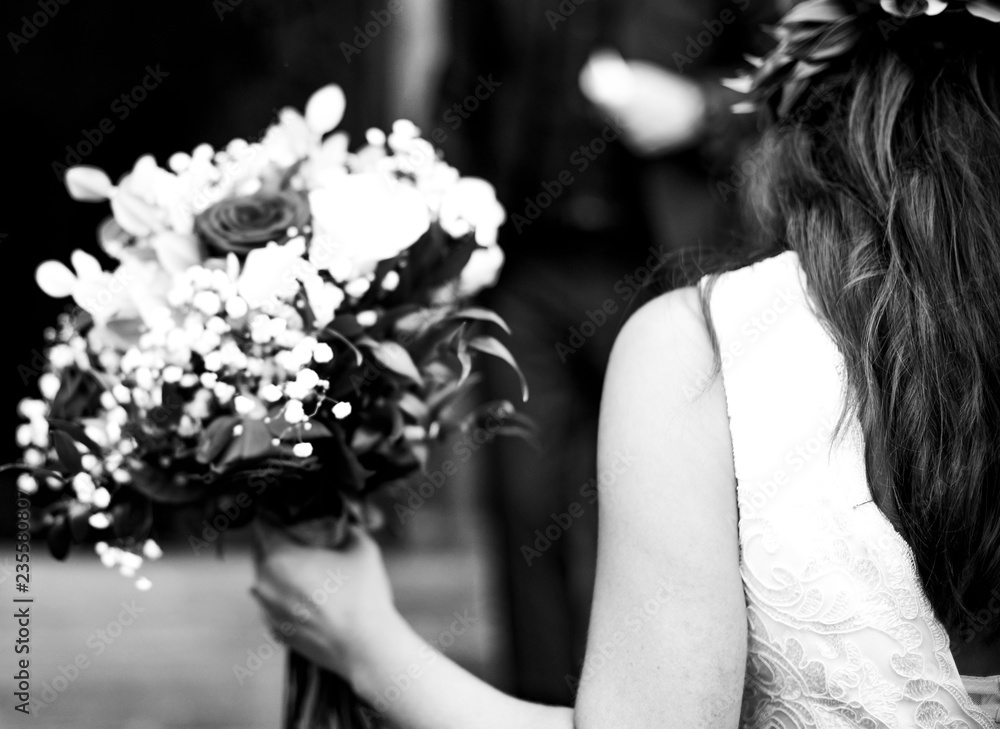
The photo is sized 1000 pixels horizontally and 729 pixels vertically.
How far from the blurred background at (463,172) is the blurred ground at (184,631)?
0.05 feet

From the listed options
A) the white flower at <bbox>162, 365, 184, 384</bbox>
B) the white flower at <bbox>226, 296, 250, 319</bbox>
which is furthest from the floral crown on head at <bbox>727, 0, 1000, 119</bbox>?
the white flower at <bbox>162, 365, 184, 384</bbox>

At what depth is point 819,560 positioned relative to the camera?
3.28ft

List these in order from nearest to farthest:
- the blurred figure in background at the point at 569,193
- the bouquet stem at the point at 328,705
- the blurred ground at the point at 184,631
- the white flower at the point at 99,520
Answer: the white flower at the point at 99,520 < the bouquet stem at the point at 328,705 < the blurred figure in background at the point at 569,193 < the blurred ground at the point at 184,631

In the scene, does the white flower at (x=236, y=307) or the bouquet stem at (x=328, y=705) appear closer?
the white flower at (x=236, y=307)

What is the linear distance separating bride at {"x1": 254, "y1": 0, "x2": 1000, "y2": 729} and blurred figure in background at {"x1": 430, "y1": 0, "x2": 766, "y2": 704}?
1.32m

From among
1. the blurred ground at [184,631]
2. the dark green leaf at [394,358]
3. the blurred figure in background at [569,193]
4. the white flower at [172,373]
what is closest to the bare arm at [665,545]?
the dark green leaf at [394,358]

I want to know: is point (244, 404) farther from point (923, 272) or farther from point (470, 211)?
point (923, 272)

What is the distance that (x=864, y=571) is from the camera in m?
1.00

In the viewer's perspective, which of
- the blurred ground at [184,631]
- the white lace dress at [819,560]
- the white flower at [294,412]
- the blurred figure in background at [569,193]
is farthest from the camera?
the blurred ground at [184,631]

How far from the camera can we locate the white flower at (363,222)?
121cm

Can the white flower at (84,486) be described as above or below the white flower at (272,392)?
below

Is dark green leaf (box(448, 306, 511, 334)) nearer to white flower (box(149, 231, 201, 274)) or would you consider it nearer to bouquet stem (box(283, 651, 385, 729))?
white flower (box(149, 231, 201, 274))

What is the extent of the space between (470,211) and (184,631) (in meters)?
3.15

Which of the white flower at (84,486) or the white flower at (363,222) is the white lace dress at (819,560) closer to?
the white flower at (363,222)
